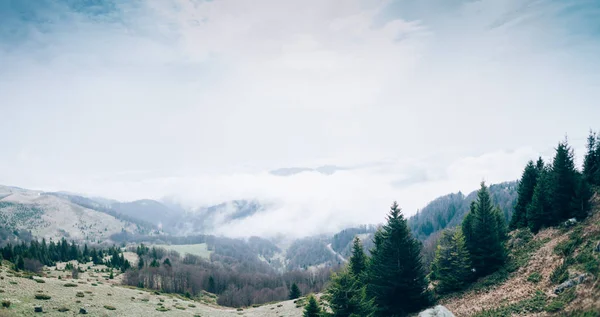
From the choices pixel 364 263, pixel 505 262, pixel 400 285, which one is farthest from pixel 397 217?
pixel 505 262

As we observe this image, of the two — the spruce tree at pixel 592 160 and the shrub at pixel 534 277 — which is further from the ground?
the spruce tree at pixel 592 160

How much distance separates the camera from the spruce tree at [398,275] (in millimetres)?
35969

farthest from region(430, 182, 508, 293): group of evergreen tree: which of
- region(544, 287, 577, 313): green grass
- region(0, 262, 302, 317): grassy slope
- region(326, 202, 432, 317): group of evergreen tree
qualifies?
region(0, 262, 302, 317): grassy slope

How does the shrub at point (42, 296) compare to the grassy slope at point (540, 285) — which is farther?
the shrub at point (42, 296)

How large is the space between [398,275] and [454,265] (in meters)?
9.93

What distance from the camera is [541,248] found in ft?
130

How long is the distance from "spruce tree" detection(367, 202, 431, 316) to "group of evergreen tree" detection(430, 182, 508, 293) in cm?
545

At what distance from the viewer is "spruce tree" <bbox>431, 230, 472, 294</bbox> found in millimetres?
39094

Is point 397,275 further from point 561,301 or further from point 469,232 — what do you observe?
point 469,232

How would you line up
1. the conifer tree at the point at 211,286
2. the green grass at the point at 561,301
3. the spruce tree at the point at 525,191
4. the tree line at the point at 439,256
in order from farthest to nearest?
the conifer tree at the point at 211,286 < the spruce tree at the point at 525,191 < the tree line at the point at 439,256 < the green grass at the point at 561,301

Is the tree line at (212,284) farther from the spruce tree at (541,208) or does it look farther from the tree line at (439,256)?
the spruce tree at (541,208)

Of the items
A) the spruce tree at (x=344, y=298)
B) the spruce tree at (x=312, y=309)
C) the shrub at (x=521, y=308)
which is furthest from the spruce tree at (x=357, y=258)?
the shrub at (x=521, y=308)

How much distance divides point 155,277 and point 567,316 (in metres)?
138

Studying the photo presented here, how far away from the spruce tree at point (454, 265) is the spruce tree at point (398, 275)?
4.41 m
